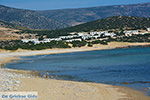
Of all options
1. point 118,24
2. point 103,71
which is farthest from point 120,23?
point 103,71

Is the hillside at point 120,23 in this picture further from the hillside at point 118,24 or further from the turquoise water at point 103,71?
the turquoise water at point 103,71

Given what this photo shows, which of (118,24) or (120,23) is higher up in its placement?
(120,23)

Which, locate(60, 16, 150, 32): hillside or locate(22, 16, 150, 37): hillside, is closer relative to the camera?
locate(22, 16, 150, 37): hillside

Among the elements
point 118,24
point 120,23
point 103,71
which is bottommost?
point 118,24

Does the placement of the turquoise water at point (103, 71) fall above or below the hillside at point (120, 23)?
above

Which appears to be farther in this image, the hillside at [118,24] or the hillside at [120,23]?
the hillside at [120,23]

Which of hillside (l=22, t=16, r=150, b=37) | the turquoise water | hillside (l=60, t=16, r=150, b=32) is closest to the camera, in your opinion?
the turquoise water

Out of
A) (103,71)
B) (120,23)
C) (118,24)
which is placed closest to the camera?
(103,71)

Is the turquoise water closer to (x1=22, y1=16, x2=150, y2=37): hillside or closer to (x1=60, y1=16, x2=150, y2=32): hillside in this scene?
(x1=22, y1=16, x2=150, y2=37): hillside

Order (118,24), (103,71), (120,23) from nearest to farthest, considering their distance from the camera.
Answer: (103,71), (118,24), (120,23)

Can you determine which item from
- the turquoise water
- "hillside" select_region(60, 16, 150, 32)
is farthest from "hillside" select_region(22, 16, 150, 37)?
the turquoise water

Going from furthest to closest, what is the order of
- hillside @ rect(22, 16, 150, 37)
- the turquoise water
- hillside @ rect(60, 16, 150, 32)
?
hillside @ rect(60, 16, 150, 32) → hillside @ rect(22, 16, 150, 37) → the turquoise water

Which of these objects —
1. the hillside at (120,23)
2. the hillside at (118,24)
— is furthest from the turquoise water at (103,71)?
the hillside at (120,23)

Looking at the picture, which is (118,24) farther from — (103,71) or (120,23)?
(103,71)
